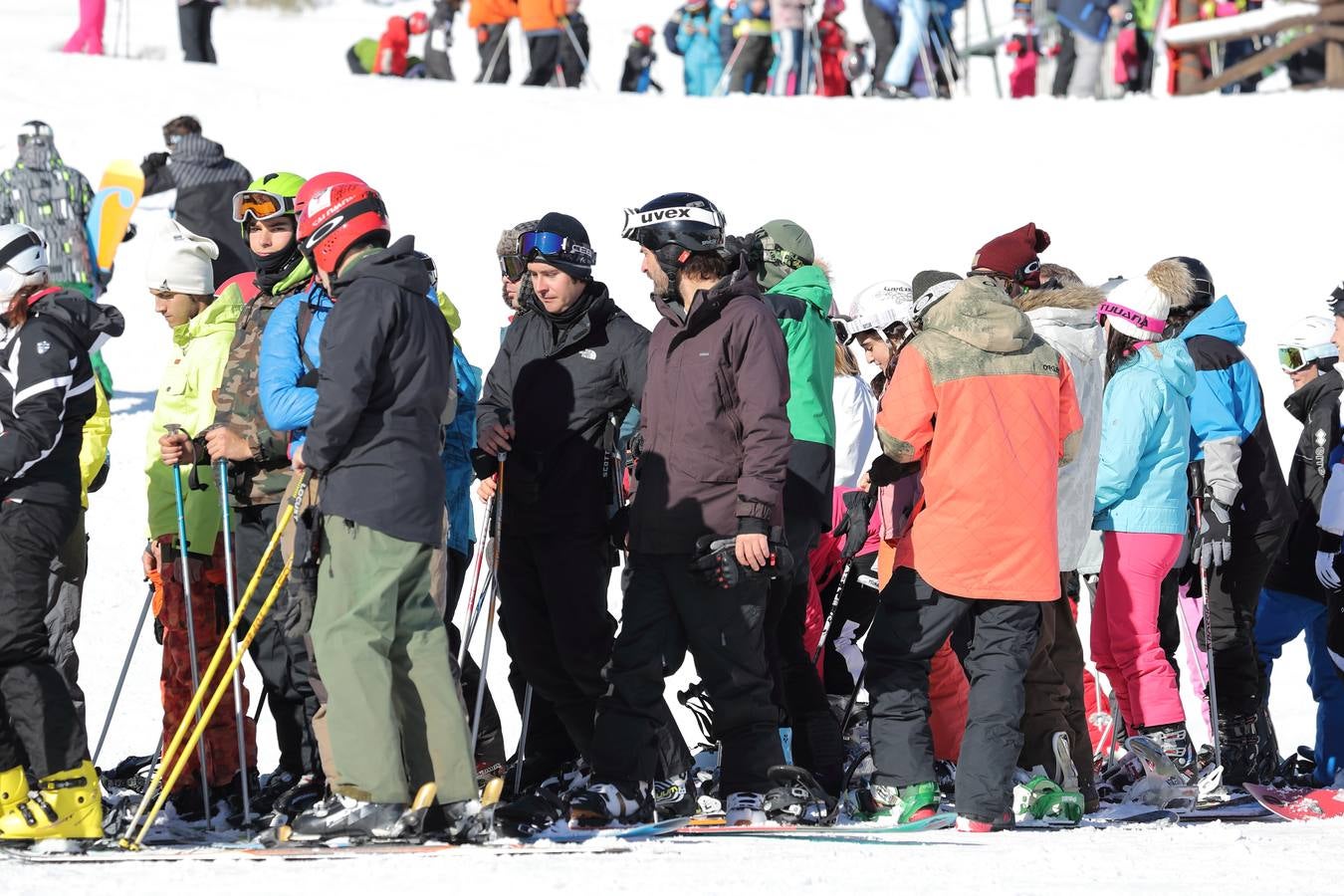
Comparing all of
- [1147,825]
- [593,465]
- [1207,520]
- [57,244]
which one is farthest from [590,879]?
[57,244]

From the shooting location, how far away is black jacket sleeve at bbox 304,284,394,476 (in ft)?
17.2

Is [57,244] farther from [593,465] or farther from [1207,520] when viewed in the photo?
[1207,520]

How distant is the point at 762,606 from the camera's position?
19.4 feet

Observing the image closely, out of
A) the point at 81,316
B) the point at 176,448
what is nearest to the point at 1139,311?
the point at 176,448

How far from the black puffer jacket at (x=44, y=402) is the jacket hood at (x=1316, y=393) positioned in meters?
4.81

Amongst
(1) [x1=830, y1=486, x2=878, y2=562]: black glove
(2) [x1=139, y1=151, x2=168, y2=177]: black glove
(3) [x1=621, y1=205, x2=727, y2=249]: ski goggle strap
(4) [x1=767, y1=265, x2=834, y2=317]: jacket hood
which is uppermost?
(2) [x1=139, y1=151, x2=168, y2=177]: black glove

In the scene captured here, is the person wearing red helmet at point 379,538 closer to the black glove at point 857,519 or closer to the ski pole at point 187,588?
the ski pole at point 187,588

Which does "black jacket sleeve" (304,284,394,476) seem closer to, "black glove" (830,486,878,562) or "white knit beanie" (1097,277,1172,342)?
"black glove" (830,486,878,562)

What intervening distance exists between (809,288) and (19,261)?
2625 mm

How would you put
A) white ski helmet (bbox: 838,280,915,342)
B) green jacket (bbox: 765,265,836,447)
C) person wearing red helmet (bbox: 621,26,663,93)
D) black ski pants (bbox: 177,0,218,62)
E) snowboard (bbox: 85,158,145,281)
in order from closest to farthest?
green jacket (bbox: 765,265,836,447) → white ski helmet (bbox: 838,280,915,342) → snowboard (bbox: 85,158,145,281) → black ski pants (bbox: 177,0,218,62) → person wearing red helmet (bbox: 621,26,663,93)

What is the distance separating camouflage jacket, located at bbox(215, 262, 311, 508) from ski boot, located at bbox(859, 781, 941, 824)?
218 centimetres

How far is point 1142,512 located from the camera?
703cm

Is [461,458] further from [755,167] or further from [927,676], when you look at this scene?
[755,167]

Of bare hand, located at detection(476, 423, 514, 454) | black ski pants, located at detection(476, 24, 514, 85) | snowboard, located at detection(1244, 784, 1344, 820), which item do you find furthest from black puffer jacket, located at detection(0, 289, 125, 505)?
black ski pants, located at detection(476, 24, 514, 85)
